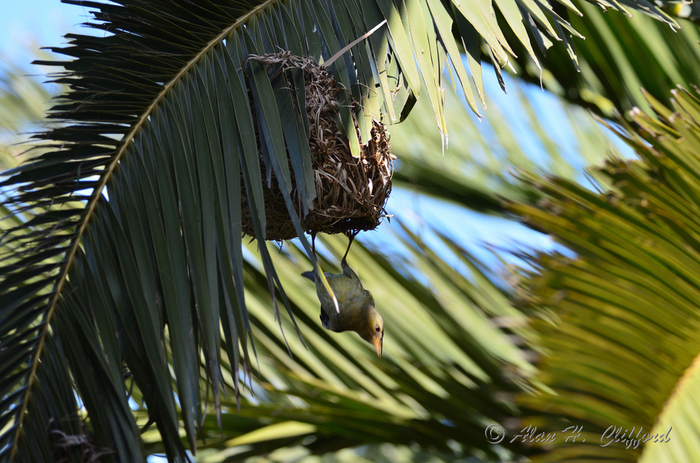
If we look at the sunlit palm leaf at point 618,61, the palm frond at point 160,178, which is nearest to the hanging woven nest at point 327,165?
the palm frond at point 160,178

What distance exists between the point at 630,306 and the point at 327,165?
3.09 ft

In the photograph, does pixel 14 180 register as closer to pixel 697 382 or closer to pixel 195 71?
pixel 195 71

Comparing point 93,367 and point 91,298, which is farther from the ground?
point 91,298

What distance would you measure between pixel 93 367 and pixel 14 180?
18.8 inches

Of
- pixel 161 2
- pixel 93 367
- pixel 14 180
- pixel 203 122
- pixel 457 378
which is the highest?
pixel 161 2

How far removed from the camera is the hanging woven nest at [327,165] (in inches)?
61.9

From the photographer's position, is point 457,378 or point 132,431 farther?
point 457,378

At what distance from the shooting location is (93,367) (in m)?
1.55

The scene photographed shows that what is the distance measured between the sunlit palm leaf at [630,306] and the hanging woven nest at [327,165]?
0.68 meters

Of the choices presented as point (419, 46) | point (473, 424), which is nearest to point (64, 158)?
point (419, 46)

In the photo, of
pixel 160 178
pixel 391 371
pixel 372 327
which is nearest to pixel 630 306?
pixel 372 327

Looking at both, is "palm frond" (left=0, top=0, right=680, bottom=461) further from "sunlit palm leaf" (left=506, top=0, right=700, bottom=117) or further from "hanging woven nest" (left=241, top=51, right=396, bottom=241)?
"sunlit palm leaf" (left=506, top=0, right=700, bottom=117)

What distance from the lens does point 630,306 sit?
1.85 m

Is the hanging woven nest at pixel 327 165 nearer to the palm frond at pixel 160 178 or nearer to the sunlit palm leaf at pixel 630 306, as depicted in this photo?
the palm frond at pixel 160 178
